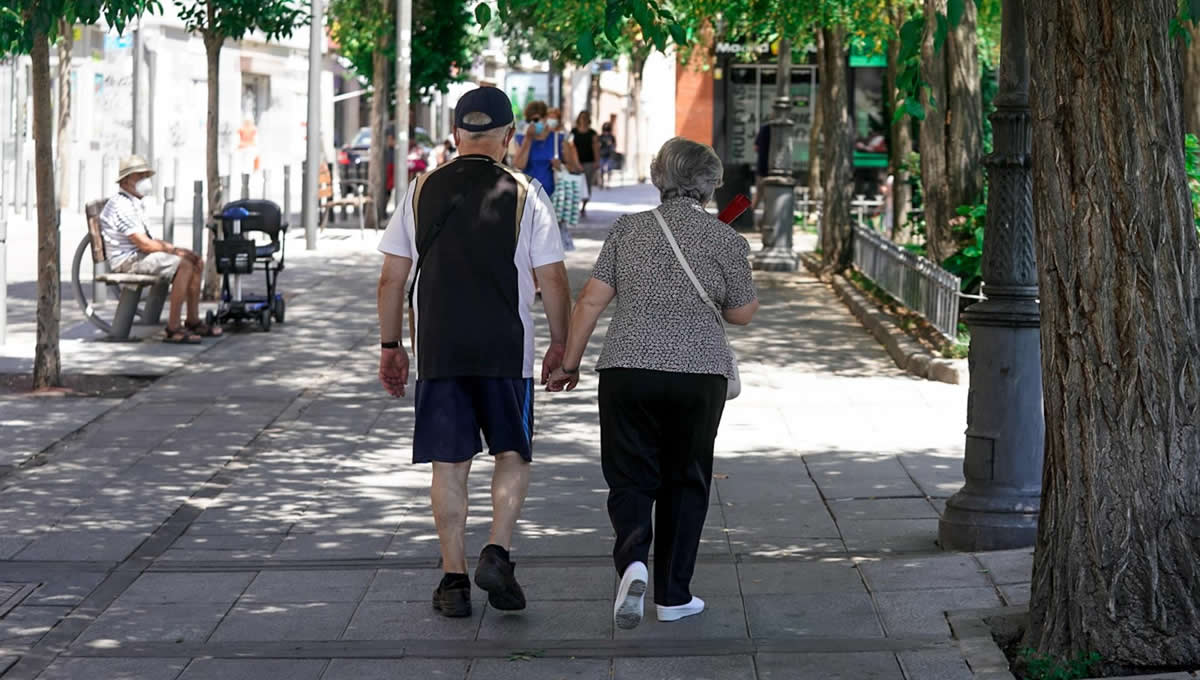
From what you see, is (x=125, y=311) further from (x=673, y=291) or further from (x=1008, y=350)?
(x=673, y=291)

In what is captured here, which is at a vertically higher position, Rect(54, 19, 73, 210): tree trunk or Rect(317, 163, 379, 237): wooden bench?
Rect(54, 19, 73, 210): tree trunk

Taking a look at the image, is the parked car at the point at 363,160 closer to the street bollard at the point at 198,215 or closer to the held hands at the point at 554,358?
the street bollard at the point at 198,215

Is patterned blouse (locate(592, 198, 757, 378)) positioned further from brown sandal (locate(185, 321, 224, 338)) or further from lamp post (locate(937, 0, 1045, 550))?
brown sandal (locate(185, 321, 224, 338))

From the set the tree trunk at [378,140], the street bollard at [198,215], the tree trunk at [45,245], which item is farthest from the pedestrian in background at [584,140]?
the tree trunk at [45,245]

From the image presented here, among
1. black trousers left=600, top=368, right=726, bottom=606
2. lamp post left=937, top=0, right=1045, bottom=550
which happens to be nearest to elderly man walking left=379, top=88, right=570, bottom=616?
black trousers left=600, top=368, right=726, bottom=606

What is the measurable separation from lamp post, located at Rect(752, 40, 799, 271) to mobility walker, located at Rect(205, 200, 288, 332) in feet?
25.5

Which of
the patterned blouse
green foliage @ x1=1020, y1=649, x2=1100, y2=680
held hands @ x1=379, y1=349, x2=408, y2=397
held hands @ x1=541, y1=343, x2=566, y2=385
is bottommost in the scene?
green foliage @ x1=1020, y1=649, x2=1100, y2=680

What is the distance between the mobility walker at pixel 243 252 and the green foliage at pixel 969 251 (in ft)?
16.6

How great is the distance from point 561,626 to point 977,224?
8245 millimetres

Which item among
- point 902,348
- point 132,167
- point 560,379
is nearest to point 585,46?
point 560,379

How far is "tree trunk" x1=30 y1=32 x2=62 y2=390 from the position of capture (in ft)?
35.8

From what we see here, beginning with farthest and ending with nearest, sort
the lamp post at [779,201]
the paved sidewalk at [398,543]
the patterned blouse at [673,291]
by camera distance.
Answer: the lamp post at [779,201]
the patterned blouse at [673,291]
the paved sidewalk at [398,543]

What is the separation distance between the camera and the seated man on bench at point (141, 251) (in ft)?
42.8

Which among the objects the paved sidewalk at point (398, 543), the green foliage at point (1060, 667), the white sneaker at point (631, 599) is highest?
the white sneaker at point (631, 599)
